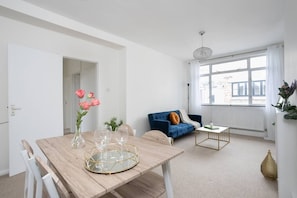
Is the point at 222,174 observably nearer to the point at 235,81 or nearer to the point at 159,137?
the point at 159,137

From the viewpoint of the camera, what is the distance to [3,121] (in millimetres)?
2271

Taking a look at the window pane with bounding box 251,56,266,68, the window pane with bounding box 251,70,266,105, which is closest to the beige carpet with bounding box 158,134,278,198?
the window pane with bounding box 251,70,266,105

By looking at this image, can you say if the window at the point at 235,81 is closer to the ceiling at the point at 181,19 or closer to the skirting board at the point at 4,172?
the ceiling at the point at 181,19

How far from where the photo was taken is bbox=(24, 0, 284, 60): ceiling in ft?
7.36

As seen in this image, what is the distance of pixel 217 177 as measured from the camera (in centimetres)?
216

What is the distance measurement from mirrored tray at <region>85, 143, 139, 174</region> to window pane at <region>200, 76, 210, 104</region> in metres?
4.56

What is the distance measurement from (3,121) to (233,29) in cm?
455

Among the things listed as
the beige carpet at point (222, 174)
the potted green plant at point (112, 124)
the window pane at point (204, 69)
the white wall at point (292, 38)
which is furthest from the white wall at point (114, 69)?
the white wall at point (292, 38)

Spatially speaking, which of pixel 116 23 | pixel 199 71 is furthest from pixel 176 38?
pixel 199 71

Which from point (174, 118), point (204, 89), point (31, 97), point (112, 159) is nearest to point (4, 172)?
point (31, 97)

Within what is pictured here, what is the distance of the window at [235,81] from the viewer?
14.0ft

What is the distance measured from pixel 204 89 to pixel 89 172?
5115 mm

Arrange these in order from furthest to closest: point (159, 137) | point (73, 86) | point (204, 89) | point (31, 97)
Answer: point (204, 89), point (73, 86), point (31, 97), point (159, 137)

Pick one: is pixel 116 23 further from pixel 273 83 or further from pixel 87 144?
pixel 273 83
